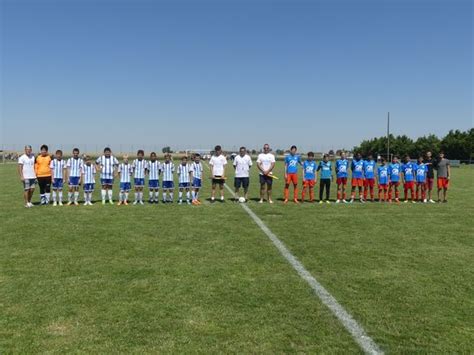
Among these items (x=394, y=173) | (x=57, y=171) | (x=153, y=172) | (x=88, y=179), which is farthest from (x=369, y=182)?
(x=57, y=171)

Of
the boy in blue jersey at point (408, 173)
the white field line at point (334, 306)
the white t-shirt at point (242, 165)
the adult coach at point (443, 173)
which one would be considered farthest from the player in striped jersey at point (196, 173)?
the adult coach at point (443, 173)

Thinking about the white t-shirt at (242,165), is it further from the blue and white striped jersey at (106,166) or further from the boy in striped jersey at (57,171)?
the boy in striped jersey at (57,171)

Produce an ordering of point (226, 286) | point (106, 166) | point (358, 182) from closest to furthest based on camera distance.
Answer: point (226, 286) → point (106, 166) → point (358, 182)

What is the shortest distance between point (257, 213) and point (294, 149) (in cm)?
323

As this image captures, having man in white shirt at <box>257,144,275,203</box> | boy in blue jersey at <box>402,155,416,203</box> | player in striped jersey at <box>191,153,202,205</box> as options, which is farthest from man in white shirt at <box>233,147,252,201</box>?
boy in blue jersey at <box>402,155,416,203</box>

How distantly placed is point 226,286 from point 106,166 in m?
9.32

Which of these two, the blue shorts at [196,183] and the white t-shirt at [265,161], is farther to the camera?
the blue shorts at [196,183]

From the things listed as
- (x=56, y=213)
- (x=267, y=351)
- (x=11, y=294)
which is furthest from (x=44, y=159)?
(x=267, y=351)

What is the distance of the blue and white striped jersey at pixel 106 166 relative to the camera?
1380cm

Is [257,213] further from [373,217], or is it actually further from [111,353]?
[111,353]

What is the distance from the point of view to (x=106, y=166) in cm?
1380

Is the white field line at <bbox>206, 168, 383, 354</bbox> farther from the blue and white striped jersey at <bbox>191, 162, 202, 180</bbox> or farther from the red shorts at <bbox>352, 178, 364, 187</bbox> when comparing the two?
the red shorts at <bbox>352, 178, 364, 187</bbox>

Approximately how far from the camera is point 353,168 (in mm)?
15102

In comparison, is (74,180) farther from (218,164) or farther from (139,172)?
(218,164)
